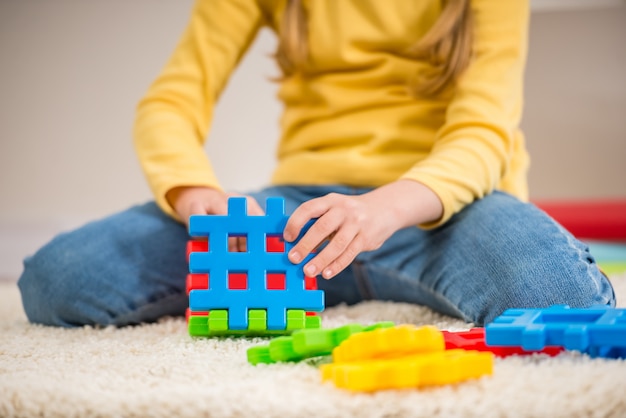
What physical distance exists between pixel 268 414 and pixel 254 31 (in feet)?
2.46

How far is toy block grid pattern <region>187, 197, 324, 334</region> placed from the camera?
65cm

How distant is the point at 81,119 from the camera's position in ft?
6.86

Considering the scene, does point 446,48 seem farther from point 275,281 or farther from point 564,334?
point 564,334

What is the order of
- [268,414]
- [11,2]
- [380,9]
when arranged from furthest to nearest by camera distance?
[11,2] → [380,9] → [268,414]

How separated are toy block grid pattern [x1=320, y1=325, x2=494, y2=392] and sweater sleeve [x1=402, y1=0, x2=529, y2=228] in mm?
310

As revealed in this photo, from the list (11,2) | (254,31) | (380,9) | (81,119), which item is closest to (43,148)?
(81,119)

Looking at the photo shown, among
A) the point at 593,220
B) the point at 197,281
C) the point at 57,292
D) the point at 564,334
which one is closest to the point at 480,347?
the point at 564,334

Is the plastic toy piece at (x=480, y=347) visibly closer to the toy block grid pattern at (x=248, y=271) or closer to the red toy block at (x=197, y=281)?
the toy block grid pattern at (x=248, y=271)

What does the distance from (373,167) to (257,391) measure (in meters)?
0.51

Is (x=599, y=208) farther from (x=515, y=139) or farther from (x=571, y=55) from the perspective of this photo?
(x=515, y=139)

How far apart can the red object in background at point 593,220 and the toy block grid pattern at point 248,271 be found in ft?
3.52

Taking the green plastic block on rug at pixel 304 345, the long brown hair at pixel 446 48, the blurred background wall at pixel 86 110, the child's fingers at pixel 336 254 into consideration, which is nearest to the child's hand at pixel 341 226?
the child's fingers at pixel 336 254

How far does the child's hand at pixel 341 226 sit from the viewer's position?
64 cm

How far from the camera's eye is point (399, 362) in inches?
18.1
